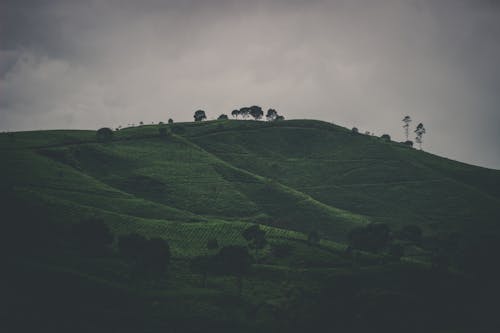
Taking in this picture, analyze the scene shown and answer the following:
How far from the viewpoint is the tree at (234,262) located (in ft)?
357

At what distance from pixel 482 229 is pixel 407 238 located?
28.9 m

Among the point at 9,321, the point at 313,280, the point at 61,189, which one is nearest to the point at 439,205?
the point at 313,280

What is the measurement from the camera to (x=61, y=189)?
148m

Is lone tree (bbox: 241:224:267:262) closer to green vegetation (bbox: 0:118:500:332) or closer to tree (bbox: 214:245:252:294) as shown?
green vegetation (bbox: 0:118:500:332)

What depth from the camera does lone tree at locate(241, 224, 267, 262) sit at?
125m

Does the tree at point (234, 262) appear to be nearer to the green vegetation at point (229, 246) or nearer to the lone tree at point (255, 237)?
the green vegetation at point (229, 246)

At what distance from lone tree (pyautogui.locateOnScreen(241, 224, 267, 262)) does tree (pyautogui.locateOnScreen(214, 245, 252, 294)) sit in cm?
1053

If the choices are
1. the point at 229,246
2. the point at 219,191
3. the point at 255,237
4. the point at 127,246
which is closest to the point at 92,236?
the point at 127,246

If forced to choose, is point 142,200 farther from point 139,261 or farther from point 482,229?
point 482,229

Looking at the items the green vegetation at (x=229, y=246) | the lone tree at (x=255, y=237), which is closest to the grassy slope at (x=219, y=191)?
the green vegetation at (x=229, y=246)

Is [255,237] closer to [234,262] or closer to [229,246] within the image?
[229,246]

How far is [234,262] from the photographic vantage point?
109625 mm

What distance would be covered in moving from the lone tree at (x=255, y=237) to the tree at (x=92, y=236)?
35.0 meters

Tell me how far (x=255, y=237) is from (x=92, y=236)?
41.0m
